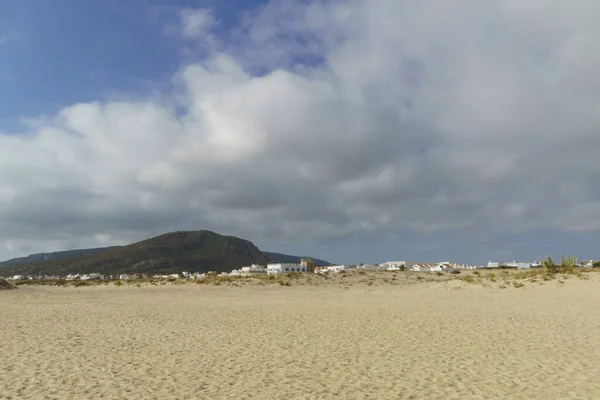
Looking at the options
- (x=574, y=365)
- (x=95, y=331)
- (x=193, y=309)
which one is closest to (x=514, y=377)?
(x=574, y=365)

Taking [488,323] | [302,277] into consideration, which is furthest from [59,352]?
[302,277]

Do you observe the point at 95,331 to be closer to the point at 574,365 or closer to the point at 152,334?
the point at 152,334

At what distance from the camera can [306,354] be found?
1498 cm

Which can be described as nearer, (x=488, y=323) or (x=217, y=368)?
(x=217, y=368)

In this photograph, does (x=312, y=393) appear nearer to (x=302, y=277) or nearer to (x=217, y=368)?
(x=217, y=368)

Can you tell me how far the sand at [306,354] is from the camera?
10.7 meters

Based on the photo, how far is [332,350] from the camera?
15641mm

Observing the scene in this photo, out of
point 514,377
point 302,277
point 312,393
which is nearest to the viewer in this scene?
point 312,393

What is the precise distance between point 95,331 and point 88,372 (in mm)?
8986

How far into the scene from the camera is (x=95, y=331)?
20500 millimetres

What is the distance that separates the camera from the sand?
10.7m

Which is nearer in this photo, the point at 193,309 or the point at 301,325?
the point at 301,325

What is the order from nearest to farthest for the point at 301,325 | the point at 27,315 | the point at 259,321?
the point at 301,325 → the point at 259,321 → the point at 27,315

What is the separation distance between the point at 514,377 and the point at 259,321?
1474 centimetres
